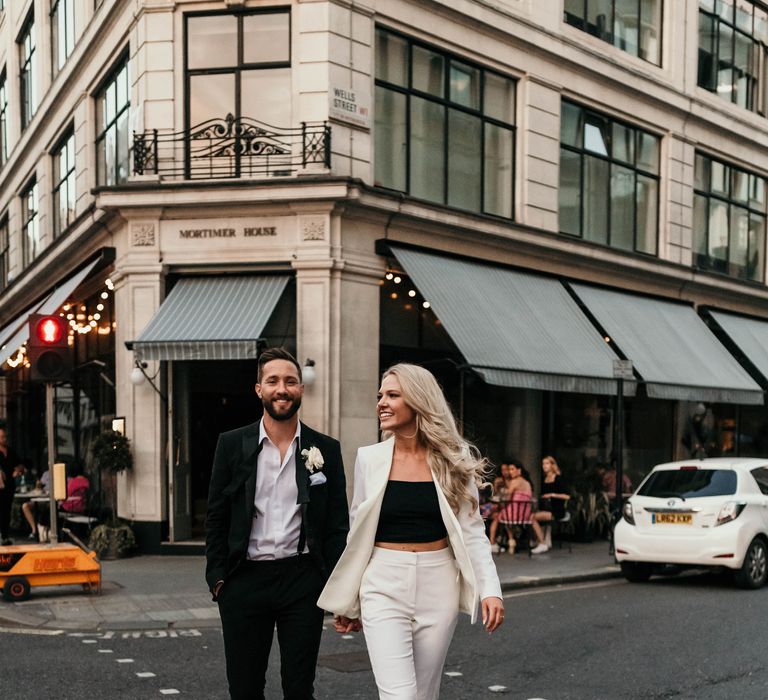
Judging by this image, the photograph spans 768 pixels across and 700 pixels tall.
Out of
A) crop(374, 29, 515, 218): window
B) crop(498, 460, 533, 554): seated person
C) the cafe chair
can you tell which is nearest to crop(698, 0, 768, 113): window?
crop(374, 29, 515, 218): window

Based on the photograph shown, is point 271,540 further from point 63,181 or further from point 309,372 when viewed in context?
point 63,181

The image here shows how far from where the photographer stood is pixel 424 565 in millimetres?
4301

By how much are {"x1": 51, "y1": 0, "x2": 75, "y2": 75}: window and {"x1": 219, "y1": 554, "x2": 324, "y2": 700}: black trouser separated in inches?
750

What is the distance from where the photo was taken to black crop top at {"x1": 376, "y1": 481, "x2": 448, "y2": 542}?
4.36m

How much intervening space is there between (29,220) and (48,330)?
54.2ft

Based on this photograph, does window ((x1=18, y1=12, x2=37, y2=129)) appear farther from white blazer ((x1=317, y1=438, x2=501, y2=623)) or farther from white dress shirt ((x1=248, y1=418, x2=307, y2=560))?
white blazer ((x1=317, y1=438, x2=501, y2=623))

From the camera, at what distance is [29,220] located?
26.6 m

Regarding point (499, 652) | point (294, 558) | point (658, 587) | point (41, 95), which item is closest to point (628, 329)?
point (658, 587)

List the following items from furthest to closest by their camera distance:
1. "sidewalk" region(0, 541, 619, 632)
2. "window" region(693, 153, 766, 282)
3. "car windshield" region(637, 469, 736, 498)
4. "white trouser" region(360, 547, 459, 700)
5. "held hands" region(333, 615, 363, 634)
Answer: "window" region(693, 153, 766, 282) < "car windshield" region(637, 469, 736, 498) < "sidewalk" region(0, 541, 619, 632) < "held hands" region(333, 615, 363, 634) < "white trouser" region(360, 547, 459, 700)

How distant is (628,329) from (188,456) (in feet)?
30.2

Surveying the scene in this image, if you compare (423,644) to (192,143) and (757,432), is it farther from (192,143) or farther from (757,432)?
(757,432)

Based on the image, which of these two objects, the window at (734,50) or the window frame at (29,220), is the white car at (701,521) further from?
the window frame at (29,220)

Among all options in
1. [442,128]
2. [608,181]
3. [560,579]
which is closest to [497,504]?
[560,579]

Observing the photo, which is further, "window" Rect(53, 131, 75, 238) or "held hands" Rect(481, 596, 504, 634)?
"window" Rect(53, 131, 75, 238)
